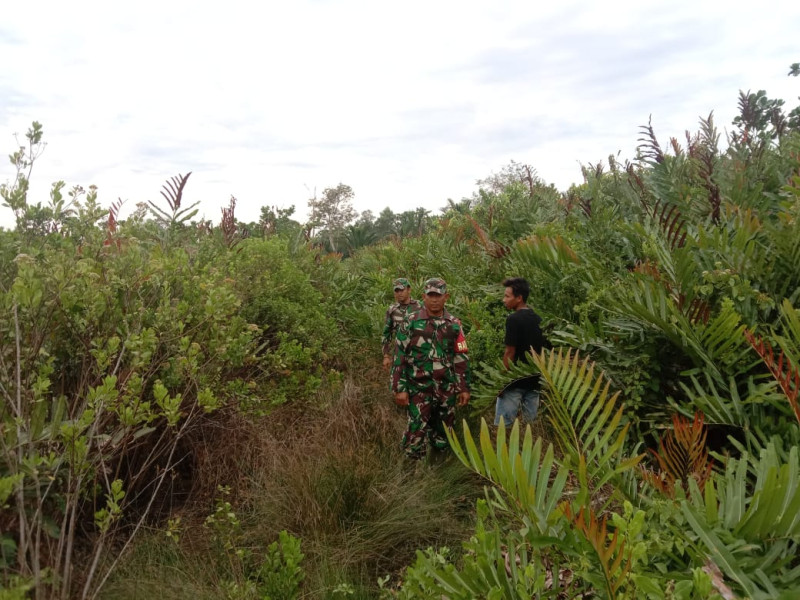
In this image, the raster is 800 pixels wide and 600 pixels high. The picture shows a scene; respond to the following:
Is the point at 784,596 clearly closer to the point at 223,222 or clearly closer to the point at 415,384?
the point at 415,384

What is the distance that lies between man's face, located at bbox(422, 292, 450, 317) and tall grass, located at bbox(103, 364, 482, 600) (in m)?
1.22

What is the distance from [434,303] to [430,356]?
45cm

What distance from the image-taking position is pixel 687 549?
2.07 metres

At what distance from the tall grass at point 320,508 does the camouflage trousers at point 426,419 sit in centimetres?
17

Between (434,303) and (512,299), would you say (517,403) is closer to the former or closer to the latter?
(512,299)

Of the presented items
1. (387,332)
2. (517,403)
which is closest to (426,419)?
(517,403)

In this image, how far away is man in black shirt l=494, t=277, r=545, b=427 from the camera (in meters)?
4.62

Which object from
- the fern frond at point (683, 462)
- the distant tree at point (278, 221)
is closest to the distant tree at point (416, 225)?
the distant tree at point (278, 221)

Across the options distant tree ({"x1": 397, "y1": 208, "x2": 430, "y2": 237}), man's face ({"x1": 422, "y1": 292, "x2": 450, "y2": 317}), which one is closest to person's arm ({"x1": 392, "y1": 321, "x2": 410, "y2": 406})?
man's face ({"x1": 422, "y1": 292, "x2": 450, "y2": 317})

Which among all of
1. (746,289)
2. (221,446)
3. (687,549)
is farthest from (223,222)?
(687,549)

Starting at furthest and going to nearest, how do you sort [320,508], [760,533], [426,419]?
[426,419] → [320,508] → [760,533]

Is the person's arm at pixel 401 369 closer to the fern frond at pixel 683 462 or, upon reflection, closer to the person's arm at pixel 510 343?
the person's arm at pixel 510 343

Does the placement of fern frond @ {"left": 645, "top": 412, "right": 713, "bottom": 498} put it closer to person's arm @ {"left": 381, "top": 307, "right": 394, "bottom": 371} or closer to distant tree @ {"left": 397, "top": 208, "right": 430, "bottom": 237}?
person's arm @ {"left": 381, "top": 307, "right": 394, "bottom": 371}

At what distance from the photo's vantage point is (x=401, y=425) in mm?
5301
